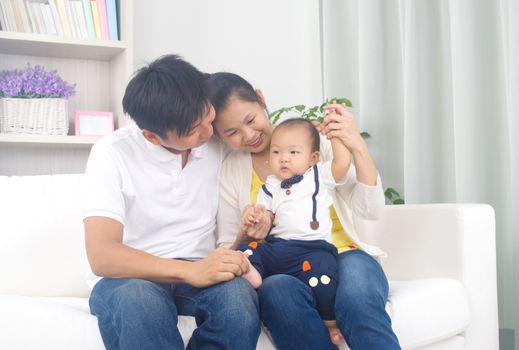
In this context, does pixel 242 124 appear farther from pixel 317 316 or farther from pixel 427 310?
pixel 427 310

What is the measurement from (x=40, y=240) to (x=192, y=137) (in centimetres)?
61

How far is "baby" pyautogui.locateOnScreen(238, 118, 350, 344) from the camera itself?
1.45 m


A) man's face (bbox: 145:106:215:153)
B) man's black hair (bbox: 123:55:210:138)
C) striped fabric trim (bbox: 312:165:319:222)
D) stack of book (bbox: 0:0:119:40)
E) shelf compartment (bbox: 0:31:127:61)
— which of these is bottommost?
striped fabric trim (bbox: 312:165:319:222)

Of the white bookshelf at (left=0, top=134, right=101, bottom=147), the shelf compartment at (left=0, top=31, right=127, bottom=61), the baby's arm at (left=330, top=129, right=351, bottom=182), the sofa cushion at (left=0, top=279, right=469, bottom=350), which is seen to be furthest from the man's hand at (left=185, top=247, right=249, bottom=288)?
the shelf compartment at (left=0, top=31, right=127, bottom=61)

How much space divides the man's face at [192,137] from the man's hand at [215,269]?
0.91 ft

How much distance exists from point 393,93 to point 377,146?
26 cm

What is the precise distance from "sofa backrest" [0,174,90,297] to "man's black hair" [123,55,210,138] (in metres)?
0.52

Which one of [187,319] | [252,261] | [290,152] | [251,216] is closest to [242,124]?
[290,152]

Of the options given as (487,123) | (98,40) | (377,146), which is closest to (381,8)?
(377,146)

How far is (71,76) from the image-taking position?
3053 millimetres

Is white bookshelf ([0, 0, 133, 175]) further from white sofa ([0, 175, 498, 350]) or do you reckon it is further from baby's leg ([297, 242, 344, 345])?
baby's leg ([297, 242, 344, 345])

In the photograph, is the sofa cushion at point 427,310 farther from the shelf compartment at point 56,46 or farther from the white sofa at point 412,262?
the shelf compartment at point 56,46

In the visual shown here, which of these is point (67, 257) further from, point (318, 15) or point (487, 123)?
point (318, 15)

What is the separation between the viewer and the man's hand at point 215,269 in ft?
4.35
